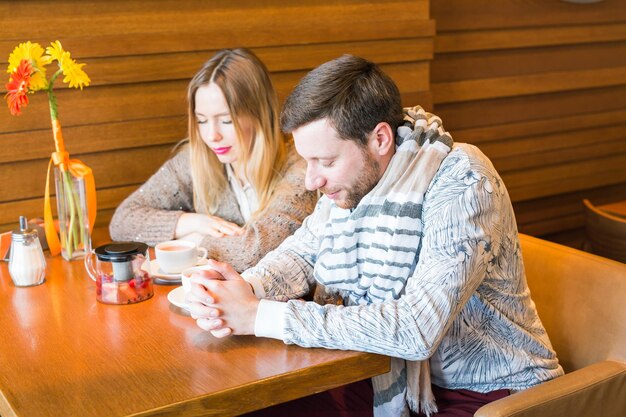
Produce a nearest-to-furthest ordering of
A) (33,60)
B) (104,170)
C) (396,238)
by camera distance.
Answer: (396,238), (33,60), (104,170)

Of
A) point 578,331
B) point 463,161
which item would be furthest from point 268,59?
point 578,331

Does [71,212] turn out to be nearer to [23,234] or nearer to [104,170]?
[23,234]

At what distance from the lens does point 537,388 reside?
162 centimetres

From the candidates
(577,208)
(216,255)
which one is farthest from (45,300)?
(577,208)

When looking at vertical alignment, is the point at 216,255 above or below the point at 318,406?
above

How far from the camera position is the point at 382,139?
68.4 inches

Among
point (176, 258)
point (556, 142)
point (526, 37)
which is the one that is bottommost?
point (556, 142)

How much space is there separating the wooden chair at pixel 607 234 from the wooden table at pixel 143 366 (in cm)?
133

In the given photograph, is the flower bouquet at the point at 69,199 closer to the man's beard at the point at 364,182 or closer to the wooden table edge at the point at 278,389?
the man's beard at the point at 364,182

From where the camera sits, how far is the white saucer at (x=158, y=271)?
201 cm

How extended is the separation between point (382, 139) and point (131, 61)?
3.79ft

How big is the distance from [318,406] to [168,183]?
36.7 inches

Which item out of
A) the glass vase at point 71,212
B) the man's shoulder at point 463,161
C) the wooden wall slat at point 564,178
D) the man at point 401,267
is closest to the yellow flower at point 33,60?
the glass vase at point 71,212

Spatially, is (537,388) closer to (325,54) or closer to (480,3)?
(325,54)
